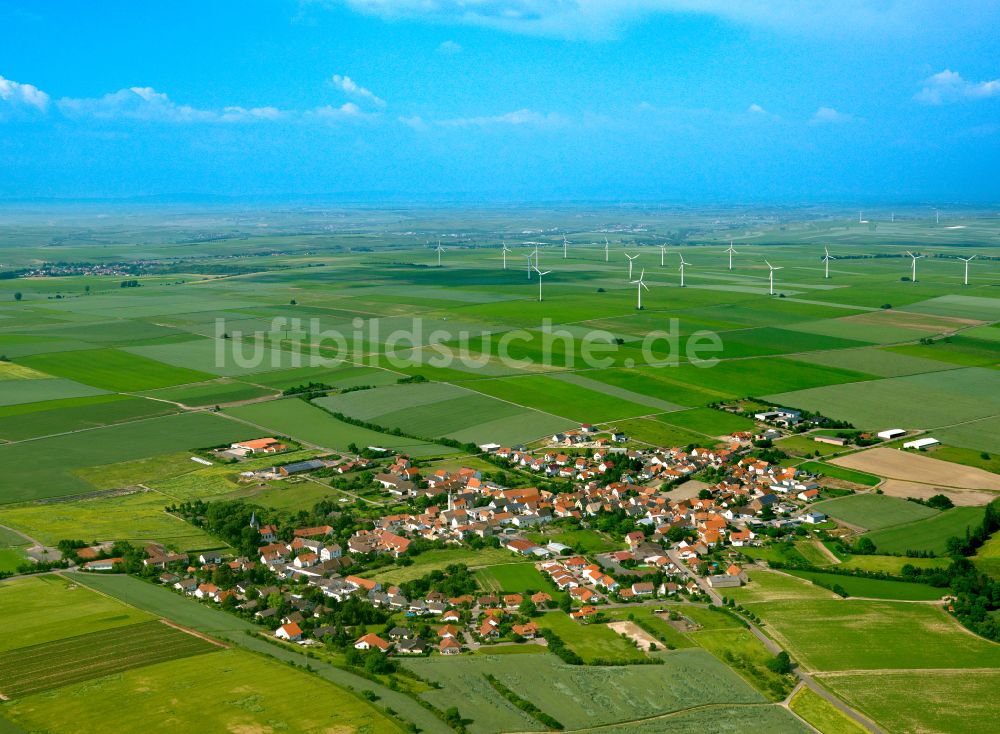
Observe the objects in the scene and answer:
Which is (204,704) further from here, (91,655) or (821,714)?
(821,714)

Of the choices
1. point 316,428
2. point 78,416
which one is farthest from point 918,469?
point 78,416

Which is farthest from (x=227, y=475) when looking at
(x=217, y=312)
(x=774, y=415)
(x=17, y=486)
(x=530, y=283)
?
(x=530, y=283)

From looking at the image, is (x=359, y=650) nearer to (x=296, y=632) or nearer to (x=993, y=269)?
(x=296, y=632)

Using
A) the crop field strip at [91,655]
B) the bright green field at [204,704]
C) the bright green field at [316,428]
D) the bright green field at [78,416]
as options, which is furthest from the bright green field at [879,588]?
the bright green field at [78,416]

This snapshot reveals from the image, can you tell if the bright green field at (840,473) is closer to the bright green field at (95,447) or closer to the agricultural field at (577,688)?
the agricultural field at (577,688)

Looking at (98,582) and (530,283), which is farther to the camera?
(530,283)
